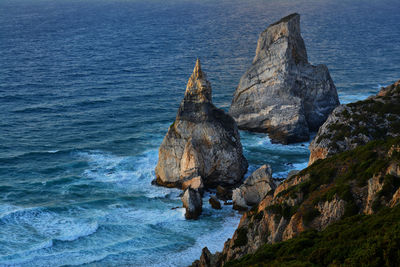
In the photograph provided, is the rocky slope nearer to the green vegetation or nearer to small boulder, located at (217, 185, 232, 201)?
the green vegetation

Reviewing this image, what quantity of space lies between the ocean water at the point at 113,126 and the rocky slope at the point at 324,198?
772cm

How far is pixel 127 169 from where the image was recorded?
5544cm

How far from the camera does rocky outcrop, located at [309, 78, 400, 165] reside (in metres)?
44.6

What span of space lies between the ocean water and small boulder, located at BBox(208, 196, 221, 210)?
1.22m

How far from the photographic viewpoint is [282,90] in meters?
64.9

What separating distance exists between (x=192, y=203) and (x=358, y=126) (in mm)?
16815

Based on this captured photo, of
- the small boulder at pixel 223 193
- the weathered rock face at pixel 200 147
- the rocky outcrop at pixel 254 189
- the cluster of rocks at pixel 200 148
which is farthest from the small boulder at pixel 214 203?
the weathered rock face at pixel 200 147

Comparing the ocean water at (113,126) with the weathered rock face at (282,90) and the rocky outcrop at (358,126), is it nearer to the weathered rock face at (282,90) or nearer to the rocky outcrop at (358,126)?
the weathered rock face at (282,90)

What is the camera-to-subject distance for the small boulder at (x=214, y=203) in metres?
46.1

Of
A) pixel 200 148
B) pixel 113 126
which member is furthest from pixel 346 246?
pixel 113 126

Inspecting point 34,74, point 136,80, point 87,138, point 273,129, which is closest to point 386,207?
point 273,129

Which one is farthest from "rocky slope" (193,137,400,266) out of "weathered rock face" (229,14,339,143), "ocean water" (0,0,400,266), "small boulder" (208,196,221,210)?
"weathered rock face" (229,14,339,143)

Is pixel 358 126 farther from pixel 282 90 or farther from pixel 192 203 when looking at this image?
pixel 282 90

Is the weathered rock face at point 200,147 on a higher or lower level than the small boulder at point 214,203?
higher
